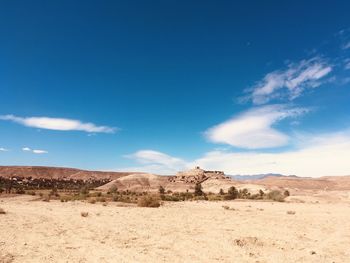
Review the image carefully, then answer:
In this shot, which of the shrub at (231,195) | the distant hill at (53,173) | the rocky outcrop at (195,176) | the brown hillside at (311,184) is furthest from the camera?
the distant hill at (53,173)

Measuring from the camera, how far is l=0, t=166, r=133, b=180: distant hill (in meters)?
162

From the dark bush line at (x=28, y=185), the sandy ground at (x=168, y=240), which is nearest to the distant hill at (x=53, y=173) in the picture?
the dark bush line at (x=28, y=185)

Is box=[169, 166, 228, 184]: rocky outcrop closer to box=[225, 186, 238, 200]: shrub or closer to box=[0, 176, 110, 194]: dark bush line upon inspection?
box=[0, 176, 110, 194]: dark bush line

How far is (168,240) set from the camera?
59.8ft

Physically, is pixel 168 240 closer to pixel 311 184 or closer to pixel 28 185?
pixel 28 185

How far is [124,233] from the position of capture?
65.3ft

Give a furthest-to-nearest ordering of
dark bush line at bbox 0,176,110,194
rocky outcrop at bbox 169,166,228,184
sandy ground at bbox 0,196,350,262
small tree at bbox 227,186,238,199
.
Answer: rocky outcrop at bbox 169,166,228,184, dark bush line at bbox 0,176,110,194, small tree at bbox 227,186,238,199, sandy ground at bbox 0,196,350,262

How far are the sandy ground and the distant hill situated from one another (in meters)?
144

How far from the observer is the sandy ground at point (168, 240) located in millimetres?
14711

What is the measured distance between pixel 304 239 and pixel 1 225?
1529cm

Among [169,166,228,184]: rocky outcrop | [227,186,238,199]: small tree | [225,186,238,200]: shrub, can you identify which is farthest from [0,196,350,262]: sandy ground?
[169,166,228,184]: rocky outcrop

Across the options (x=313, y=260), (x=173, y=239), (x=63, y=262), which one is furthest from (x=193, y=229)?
(x=63, y=262)

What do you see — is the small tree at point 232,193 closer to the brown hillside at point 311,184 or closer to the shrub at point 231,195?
the shrub at point 231,195

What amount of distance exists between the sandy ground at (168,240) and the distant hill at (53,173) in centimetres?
14387
